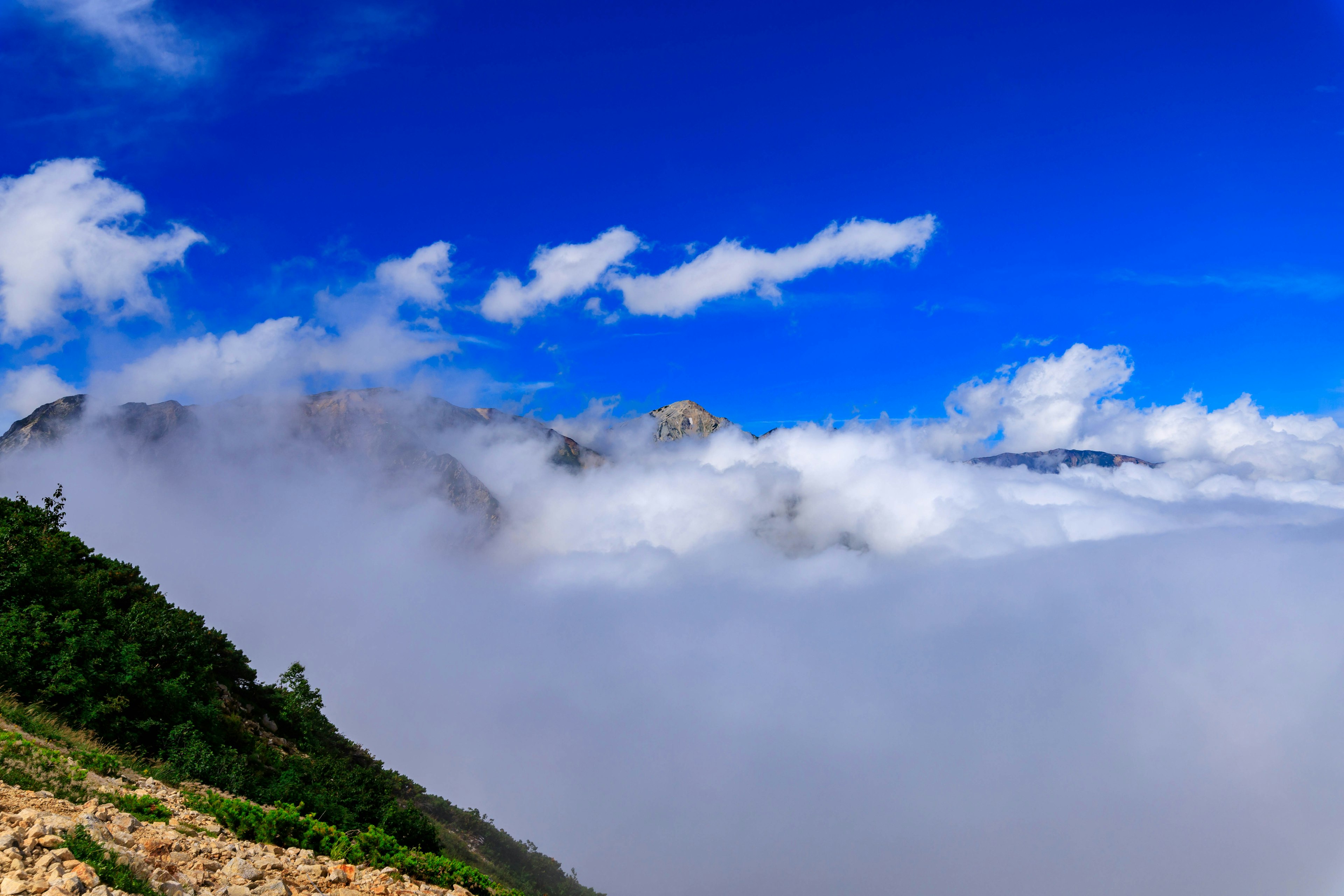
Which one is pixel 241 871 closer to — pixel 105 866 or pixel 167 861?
pixel 167 861

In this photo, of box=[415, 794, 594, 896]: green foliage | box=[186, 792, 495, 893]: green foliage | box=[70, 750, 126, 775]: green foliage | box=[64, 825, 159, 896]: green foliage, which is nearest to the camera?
box=[64, 825, 159, 896]: green foliage

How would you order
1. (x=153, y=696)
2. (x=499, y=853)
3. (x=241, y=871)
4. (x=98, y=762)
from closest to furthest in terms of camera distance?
(x=241, y=871) < (x=98, y=762) < (x=153, y=696) < (x=499, y=853)

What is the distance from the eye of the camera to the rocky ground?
38.3 ft

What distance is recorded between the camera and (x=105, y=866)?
1263cm

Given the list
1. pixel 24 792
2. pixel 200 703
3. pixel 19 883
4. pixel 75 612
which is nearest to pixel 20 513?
pixel 75 612

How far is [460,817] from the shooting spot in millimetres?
78750

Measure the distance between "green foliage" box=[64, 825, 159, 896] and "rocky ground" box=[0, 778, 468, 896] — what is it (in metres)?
Answer: 0.21

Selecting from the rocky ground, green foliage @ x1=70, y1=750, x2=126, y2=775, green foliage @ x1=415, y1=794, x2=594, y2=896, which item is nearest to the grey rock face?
the rocky ground

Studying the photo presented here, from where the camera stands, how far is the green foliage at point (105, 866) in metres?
12.4

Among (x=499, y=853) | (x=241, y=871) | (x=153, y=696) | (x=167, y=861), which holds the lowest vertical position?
(x=499, y=853)

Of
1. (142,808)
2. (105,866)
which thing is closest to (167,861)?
(105,866)

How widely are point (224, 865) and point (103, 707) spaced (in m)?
17.6

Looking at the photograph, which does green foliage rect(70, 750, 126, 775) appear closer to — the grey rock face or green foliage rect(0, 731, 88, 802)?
green foliage rect(0, 731, 88, 802)

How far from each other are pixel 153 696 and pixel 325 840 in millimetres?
18145
